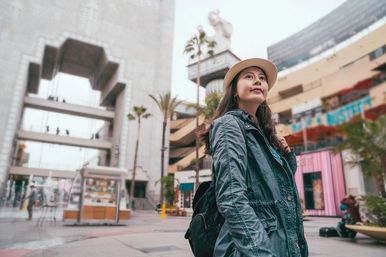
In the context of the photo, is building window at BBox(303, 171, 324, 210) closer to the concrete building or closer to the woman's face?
the concrete building

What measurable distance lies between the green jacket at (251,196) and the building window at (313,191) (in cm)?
2240

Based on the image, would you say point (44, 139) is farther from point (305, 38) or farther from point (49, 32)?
point (305, 38)

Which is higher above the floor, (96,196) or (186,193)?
(186,193)

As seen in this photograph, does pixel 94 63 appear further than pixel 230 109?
Yes

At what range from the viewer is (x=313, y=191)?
2231 centimetres

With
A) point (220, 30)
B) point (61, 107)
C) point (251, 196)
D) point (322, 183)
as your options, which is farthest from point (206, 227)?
point (220, 30)

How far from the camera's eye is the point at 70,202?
13.3 metres

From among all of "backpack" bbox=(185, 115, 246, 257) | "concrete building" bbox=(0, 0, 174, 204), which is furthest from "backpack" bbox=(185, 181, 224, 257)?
"concrete building" bbox=(0, 0, 174, 204)

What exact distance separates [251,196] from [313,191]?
23.2 metres

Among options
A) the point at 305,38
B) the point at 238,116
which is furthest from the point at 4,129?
the point at 238,116

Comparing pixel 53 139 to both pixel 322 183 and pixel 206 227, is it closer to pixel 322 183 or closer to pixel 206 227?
pixel 322 183

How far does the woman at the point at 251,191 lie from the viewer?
1.24 meters

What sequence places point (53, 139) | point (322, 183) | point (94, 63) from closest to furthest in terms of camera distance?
1. point (322, 183)
2. point (53, 139)
3. point (94, 63)

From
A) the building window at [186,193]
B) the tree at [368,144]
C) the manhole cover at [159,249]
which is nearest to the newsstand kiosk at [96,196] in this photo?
the manhole cover at [159,249]
